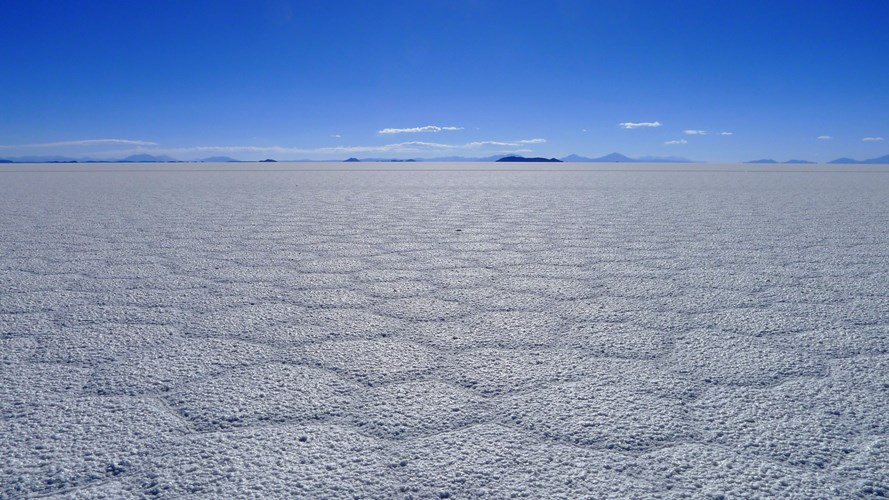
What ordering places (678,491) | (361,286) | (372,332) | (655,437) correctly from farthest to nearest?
(361,286)
(372,332)
(655,437)
(678,491)

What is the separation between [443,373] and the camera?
1259mm

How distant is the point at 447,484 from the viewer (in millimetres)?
843

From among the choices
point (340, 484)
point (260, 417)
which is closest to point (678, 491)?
point (340, 484)

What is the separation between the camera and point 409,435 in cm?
99

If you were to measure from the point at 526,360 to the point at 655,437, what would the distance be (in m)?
0.41

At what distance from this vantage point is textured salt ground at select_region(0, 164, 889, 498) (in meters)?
0.87

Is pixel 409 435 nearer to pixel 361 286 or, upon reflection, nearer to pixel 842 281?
pixel 361 286

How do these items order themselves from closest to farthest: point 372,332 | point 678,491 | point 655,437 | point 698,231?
point 678,491
point 655,437
point 372,332
point 698,231

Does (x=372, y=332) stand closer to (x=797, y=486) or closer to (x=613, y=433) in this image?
(x=613, y=433)

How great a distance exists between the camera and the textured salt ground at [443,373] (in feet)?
2.86

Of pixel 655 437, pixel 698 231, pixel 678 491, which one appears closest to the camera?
pixel 678 491

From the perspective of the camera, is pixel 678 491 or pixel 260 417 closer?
pixel 678 491

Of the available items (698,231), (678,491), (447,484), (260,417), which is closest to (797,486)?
(678,491)

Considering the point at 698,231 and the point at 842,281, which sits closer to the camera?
the point at 842,281
